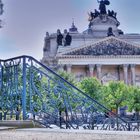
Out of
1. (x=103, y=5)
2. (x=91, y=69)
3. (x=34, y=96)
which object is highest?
(x=103, y=5)

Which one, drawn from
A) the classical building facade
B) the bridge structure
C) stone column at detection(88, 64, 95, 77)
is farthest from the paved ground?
stone column at detection(88, 64, 95, 77)

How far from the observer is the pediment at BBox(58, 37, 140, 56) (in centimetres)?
4753

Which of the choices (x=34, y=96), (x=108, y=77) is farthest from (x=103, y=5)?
(x=34, y=96)

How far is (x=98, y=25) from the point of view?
6038cm

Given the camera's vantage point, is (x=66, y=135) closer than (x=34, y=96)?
Yes

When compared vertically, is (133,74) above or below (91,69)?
below

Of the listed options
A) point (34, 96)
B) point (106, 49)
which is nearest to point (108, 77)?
point (106, 49)

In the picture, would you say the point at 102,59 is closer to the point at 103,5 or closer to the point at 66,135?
the point at 103,5

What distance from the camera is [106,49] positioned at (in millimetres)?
47844

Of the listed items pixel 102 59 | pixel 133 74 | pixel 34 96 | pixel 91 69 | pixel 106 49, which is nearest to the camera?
pixel 34 96

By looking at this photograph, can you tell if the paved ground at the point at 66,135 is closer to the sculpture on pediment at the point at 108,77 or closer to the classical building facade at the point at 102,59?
the classical building facade at the point at 102,59

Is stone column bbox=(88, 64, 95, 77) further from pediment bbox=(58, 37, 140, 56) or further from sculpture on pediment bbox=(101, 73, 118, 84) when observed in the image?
sculpture on pediment bbox=(101, 73, 118, 84)

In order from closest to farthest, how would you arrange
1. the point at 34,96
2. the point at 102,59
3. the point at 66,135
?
the point at 66,135 → the point at 34,96 → the point at 102,59

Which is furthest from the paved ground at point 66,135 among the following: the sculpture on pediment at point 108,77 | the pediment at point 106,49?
the sculpture on pediment at point 108,77
